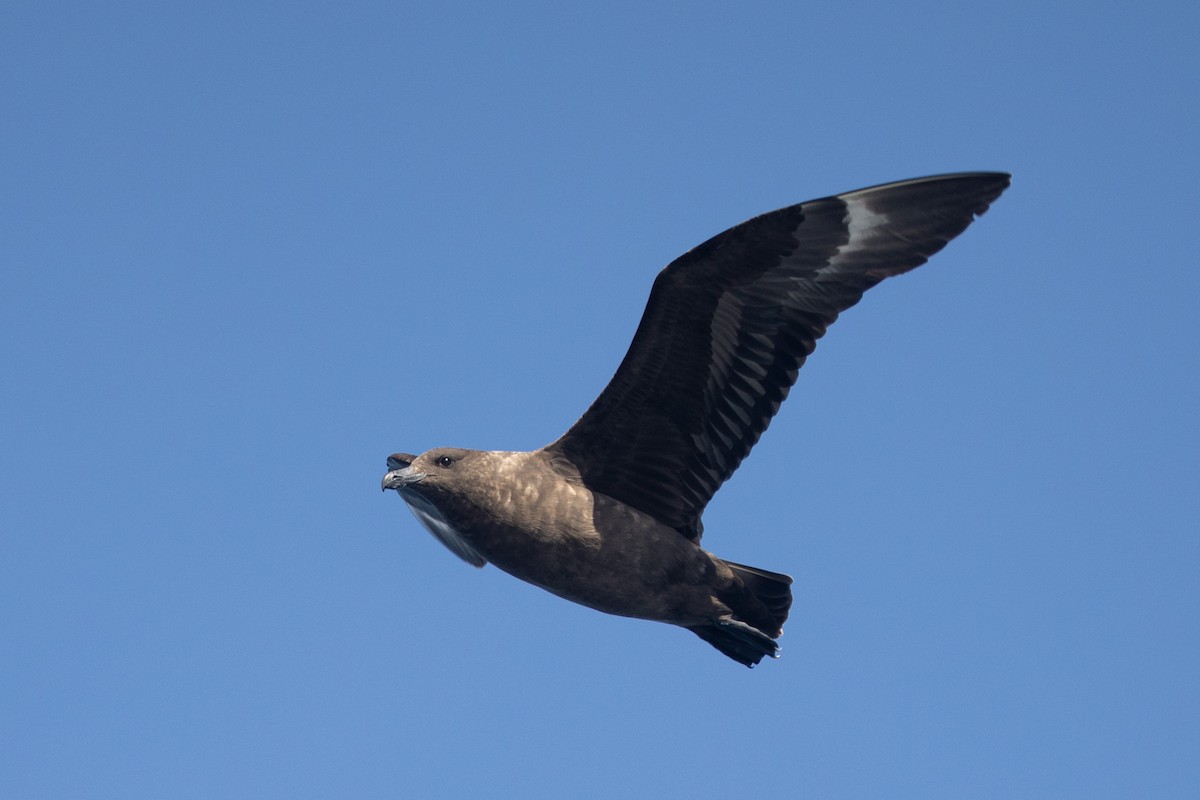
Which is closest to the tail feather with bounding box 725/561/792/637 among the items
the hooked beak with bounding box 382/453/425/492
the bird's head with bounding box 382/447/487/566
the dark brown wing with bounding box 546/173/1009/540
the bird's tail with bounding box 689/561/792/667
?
the bird's tail with bounding box 689/561/792/667

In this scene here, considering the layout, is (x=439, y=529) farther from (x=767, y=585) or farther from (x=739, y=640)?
(x=767, y=585)

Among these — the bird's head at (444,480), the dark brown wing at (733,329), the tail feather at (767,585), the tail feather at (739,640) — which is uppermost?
the dark brown wing at (733,329)

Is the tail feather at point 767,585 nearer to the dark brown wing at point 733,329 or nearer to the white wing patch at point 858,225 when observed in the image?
the dark brown wing at point 733,329

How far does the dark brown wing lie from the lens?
852 cm

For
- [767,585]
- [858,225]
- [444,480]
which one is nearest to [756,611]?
[767,585]

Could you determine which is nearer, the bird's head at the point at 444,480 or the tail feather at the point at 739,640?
the bird's head at the point at 444,480

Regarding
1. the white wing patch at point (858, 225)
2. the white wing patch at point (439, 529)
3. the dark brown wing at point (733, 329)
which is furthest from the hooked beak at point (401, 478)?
the white wing patch at point (858, 225)

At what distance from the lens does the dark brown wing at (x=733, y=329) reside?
8.52m

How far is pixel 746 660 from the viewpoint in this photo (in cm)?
936

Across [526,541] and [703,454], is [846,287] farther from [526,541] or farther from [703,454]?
[526,541]

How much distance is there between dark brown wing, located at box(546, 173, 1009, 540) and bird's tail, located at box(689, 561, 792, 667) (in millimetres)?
394

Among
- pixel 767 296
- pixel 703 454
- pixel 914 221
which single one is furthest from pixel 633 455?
pixel 914 221

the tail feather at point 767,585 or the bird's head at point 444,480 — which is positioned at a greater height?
the bird's head at point 444,480

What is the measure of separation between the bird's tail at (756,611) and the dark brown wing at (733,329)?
39cm
